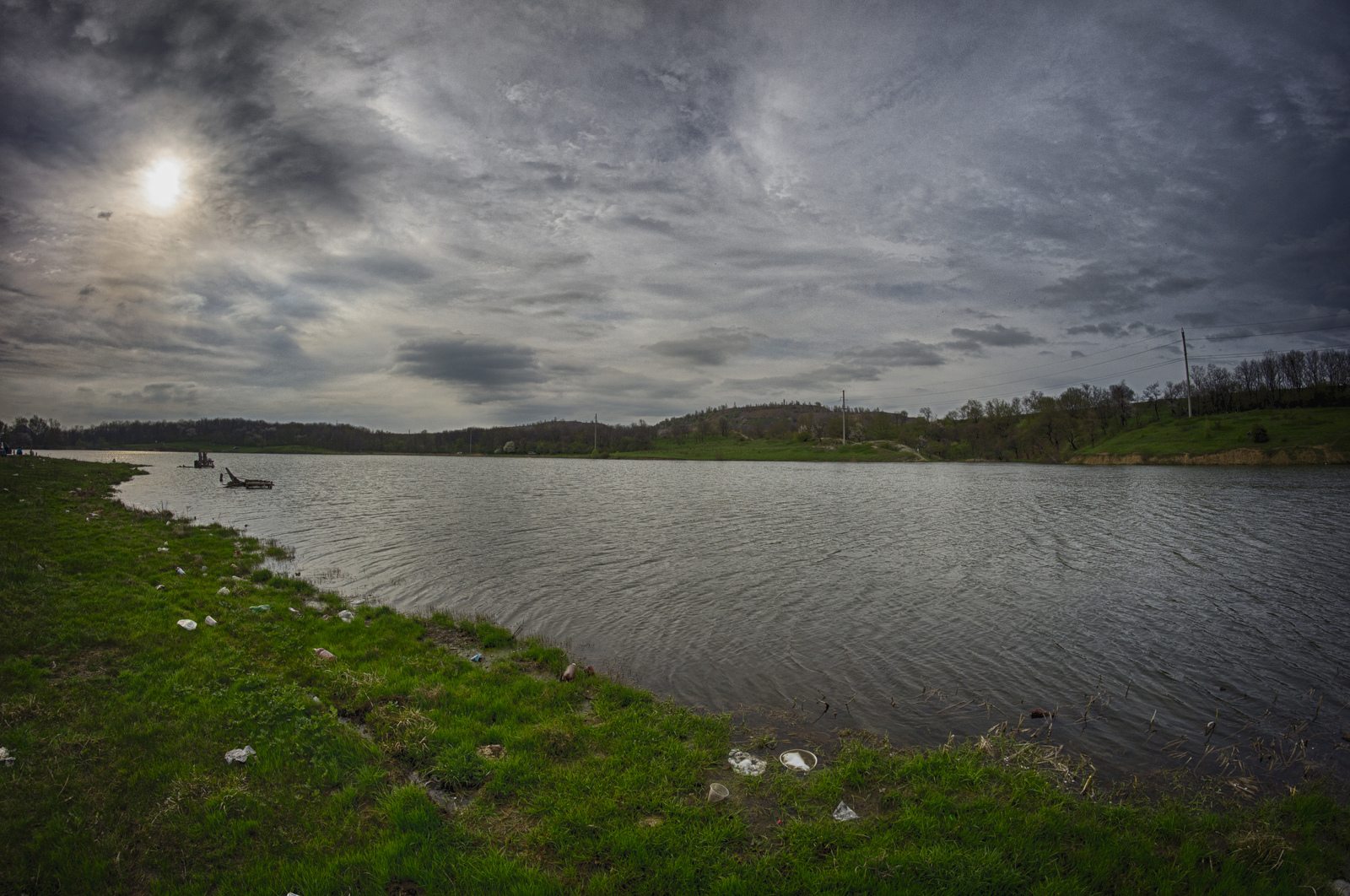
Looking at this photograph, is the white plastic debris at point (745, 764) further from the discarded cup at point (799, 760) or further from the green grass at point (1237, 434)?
the green grass at point (1237, 434)

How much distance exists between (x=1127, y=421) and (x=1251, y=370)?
28.8 meters

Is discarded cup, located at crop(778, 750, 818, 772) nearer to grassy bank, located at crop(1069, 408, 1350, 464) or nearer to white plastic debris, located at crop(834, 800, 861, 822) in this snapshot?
white plastic debris, located at crop(834, 800, 861, 822)

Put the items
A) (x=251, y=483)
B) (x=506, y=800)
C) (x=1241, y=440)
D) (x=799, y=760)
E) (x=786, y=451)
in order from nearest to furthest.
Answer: (x=506, y=800) < (x=799, y=760) < (x=251, y=483) < (x=1241, y=440) < (x=786, y=451)

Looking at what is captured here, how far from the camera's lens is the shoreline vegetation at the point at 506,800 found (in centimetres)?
528

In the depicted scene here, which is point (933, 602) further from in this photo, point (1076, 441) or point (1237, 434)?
point (1076, 441)

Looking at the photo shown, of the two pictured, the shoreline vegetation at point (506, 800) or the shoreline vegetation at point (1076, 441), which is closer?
the shoreline vegetation at point (506, 800)

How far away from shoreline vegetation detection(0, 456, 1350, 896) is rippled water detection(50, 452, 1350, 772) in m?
1.69

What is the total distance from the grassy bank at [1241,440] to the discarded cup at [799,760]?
11309cm

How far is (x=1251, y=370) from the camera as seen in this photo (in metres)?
127

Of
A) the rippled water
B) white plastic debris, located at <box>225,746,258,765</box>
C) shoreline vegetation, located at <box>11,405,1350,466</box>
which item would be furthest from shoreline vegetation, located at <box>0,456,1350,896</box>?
shoreline vegetation, located at <box>11,405,1350,466</box>

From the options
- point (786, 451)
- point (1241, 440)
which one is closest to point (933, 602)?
point (1241, 440)

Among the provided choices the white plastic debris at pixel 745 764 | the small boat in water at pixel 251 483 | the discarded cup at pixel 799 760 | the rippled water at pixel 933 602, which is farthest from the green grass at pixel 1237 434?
the small boat in water at pixel 251 483

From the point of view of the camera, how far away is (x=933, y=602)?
16328 millimetres

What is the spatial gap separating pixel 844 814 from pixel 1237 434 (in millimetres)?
127894
